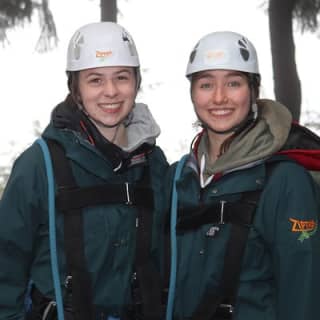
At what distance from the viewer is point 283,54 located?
27.2 feet

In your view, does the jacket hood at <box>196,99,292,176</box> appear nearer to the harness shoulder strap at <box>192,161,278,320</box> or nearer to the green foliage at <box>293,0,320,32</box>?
the harness shoulder strap at <box>192,161,278,320</box>

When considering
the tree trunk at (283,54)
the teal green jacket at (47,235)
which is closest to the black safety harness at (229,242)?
the teal green jacket at (47,235)

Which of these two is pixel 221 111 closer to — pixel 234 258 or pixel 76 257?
pixel 234 258

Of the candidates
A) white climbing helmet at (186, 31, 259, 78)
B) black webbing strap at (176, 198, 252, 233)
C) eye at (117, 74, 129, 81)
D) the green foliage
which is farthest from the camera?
the green foliage

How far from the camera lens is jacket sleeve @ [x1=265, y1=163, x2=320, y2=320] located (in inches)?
104

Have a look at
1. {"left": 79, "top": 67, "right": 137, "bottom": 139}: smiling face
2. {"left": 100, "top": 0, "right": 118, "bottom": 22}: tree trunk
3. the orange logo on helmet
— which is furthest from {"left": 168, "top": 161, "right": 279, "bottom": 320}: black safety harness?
{"left": 100, "top": 0, "right": 118, "bottom": 22}: tree trunk

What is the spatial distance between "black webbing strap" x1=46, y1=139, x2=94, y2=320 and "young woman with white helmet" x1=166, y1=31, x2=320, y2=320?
40 cm

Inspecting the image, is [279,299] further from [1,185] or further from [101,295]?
[1,185]

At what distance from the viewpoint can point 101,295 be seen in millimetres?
2867

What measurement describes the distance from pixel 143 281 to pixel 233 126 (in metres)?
0.85

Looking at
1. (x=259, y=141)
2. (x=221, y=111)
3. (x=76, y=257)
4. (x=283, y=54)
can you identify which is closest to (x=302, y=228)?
(x=259, y=141)

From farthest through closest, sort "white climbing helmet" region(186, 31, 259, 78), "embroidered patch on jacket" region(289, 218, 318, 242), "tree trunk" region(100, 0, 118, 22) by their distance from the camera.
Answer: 1. "tree trunk" region(100, 0, 118, 22)
2. "white climbing helmet" region(186, 31, 259, 78)
3. "embroidered patch on jacket" region(289, 218, 318, 242)

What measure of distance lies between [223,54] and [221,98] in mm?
243

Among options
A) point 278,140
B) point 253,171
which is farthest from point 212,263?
point 278,140
